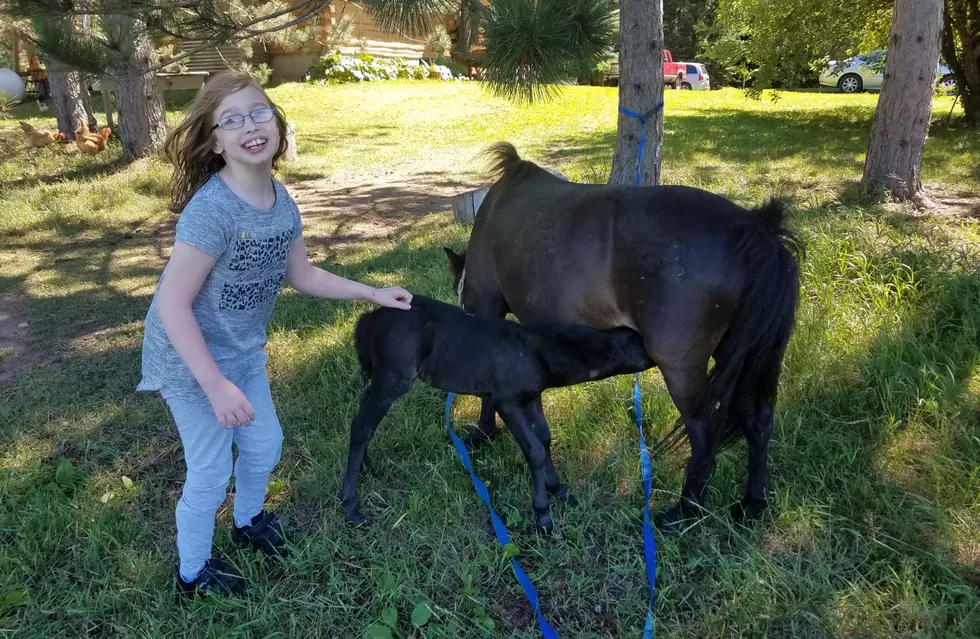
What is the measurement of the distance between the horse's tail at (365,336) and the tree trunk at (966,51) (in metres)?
12.6

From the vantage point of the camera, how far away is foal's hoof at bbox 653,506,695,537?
2.56 metres

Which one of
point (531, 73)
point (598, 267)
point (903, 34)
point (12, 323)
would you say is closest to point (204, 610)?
point (598, 267)

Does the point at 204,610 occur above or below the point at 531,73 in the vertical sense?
below

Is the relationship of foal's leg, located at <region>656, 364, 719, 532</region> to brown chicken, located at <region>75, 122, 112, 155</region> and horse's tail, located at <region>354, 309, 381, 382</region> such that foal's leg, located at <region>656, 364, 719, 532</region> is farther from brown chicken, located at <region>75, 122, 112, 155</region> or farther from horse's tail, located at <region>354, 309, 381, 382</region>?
brown chicken, located at <region>75, 122, 112, 155</region>

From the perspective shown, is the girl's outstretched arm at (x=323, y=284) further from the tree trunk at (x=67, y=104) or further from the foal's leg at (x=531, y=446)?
the tree trunk at (x=67, y=104)

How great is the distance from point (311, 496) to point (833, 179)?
7.55 meters

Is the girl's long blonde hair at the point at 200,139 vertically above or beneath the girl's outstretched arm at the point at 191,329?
above

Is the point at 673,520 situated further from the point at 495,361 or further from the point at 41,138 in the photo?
the point at 41,138

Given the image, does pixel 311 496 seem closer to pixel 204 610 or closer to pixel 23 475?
pixel 204 610

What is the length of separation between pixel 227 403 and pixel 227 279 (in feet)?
1.45

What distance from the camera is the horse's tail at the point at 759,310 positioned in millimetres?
2205

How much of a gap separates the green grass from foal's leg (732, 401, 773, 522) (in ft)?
0.23

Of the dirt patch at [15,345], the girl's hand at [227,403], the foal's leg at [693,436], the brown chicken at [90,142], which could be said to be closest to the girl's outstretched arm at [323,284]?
the girl's hand at [227,403]

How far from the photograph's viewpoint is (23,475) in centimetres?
295
